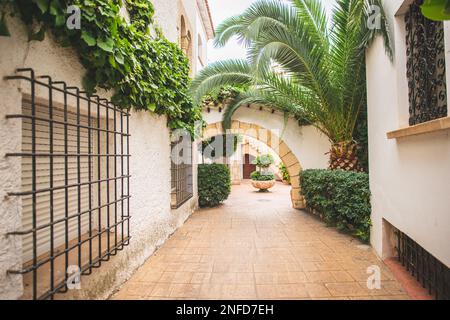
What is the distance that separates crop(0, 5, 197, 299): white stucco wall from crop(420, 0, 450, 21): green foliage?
216 cm

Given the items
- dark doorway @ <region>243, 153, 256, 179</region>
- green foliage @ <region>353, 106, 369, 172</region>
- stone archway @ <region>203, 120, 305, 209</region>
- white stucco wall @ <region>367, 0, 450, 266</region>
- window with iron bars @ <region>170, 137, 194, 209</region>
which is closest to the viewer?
white stucco wall @ <region>367, 0, 450, 266</region>

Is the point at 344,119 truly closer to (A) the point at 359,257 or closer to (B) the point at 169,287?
(A) the point at 359,257

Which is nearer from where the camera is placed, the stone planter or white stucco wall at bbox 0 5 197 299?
white stucco wall at bbox 0 5 197 299

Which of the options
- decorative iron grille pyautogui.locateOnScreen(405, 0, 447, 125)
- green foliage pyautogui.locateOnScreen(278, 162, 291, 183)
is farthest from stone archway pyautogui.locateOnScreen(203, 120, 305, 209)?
green foliage pyautogui.locateOnScreen(278, 162, 291, 183)

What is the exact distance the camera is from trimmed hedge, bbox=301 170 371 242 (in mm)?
4223

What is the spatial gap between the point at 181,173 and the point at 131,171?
276 centimetres

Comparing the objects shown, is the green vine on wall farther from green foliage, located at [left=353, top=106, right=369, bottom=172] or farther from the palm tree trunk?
green foliage, located at [left=353, top=106, right=369, bottom=172]

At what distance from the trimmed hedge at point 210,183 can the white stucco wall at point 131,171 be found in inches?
109

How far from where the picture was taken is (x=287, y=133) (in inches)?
305

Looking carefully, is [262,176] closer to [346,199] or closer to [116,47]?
[346,199]

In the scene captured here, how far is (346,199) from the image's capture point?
447 centimetres

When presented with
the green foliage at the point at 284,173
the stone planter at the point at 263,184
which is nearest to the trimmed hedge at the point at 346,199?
the stone planter at the point at 263,184

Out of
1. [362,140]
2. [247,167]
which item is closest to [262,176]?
[362,140]
